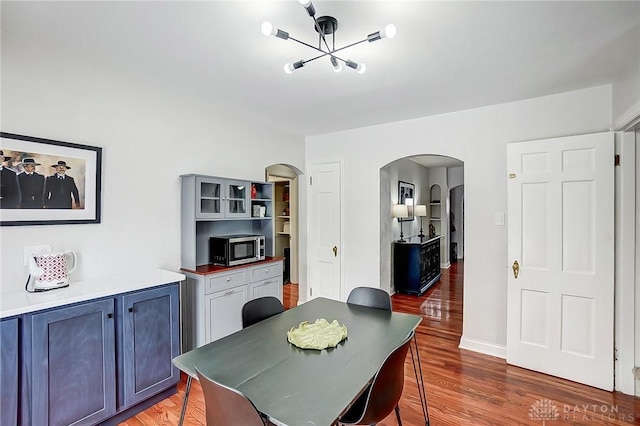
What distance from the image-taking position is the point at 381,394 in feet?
4.87

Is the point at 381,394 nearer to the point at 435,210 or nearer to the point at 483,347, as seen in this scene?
the point at 483,347

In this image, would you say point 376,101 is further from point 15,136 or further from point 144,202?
point 15,136

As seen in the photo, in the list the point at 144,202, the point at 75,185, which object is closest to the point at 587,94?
the point at 144,202

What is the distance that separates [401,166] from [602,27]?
4.12 meters

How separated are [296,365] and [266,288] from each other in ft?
6.84

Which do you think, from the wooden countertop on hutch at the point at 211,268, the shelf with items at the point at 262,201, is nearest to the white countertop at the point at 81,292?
the wooden countertop on hutch at the point at 211,268

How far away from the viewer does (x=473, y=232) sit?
11.1ft

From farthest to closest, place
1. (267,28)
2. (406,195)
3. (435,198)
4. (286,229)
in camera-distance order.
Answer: (435,198), (286,229), (406,195), (267,28)

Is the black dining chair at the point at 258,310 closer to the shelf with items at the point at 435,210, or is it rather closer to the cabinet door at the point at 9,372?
the cabinet door at the point at 9,372

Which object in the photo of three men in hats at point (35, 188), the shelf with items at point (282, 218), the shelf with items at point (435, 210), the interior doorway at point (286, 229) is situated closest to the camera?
the photo of three men in hats at point (35, 188)

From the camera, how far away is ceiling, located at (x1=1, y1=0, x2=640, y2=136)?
173cm

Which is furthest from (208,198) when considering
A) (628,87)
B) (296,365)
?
(628,87)

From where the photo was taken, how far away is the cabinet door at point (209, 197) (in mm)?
2963

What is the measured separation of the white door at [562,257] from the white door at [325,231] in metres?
2.14
